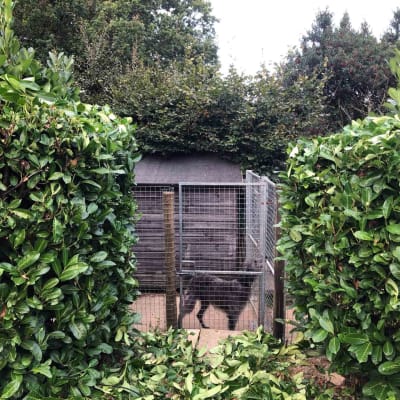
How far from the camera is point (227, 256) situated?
3.92 meters

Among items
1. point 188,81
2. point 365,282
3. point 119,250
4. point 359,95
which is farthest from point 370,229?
point 359,95

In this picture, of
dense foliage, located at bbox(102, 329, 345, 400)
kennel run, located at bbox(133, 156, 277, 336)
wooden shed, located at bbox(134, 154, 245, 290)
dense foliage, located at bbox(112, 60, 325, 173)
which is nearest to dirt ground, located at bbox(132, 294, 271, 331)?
kennel run, located at bbox(133, 156, 277, 336)

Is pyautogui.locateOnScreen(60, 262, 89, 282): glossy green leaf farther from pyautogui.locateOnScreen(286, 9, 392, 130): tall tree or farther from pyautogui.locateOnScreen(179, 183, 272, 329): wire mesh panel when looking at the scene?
pyautogui.locateOnScreen(286, 9, 392, 130): tall tree

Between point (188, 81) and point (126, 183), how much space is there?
4042mm

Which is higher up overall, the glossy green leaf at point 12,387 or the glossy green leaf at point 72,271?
the glossy green leaf at point 72,271

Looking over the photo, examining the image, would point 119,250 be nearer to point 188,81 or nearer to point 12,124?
point 12,124

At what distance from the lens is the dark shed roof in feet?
17.4

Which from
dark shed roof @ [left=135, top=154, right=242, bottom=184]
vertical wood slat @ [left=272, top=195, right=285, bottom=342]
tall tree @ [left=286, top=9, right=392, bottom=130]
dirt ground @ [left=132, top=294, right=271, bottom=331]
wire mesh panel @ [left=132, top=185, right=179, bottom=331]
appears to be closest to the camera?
vertical wood slat @ [left=272, top=195, right=285, bottom=342]

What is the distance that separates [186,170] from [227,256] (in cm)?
196

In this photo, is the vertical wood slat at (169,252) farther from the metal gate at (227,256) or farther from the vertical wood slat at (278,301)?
the vertical wood slat at (278,301)

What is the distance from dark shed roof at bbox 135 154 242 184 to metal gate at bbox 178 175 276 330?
1201 mm

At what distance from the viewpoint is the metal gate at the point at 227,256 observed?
3484mm

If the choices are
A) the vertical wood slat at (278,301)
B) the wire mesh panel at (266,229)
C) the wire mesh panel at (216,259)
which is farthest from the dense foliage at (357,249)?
the wire mesh panel at (216,259)

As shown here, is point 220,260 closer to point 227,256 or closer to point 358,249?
point 227,256
